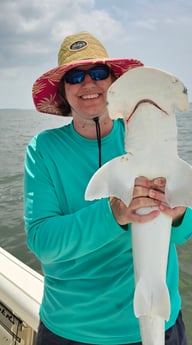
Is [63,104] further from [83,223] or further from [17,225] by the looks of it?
[17,225]

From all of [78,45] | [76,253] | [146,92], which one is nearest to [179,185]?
[146,92]

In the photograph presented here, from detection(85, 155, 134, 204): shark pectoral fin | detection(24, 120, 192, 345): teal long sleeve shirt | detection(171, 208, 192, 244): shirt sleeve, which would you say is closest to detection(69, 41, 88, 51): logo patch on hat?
detection(24, 120, 192, 345): teal long sleeve shirt

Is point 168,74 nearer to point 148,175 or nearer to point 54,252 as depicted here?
point 148,175

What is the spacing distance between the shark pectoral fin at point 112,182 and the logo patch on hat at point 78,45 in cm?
72

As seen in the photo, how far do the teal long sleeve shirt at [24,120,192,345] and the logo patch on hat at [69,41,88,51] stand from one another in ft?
1.48

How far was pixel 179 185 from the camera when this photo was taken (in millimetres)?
1390

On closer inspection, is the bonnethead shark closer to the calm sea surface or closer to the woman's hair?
the calm sea surface

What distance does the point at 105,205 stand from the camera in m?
1.50

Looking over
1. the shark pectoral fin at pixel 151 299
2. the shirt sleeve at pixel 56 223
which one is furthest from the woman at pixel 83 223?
the shark pectoral fin at pixel 151 299

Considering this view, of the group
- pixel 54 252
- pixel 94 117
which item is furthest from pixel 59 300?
pixel 94 117

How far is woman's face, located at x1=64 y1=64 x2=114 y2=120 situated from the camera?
5.76 feet

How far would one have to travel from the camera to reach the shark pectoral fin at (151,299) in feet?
4.65

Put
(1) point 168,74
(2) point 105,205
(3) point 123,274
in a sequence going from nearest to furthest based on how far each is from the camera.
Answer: (1) point 168,74 < (2) point 105,205 < (3) point 123,274

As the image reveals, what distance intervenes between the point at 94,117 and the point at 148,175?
490 millimetres
